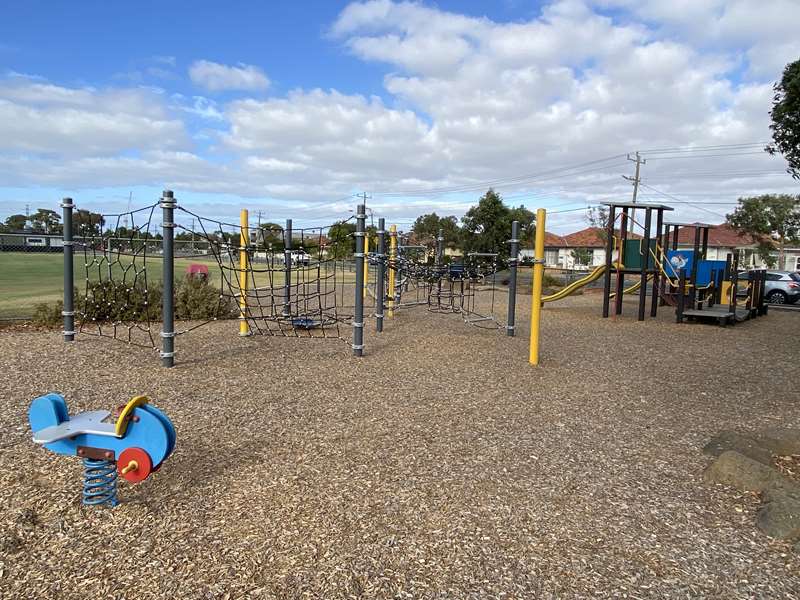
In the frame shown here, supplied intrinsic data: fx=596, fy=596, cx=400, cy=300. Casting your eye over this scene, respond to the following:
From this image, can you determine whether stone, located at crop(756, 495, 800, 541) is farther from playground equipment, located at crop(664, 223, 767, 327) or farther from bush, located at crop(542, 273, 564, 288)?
bush, located at crop(542, 273, 564, 288)

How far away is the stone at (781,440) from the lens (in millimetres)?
4371

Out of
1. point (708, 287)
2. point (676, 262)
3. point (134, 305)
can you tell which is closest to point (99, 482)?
point (134, 305)

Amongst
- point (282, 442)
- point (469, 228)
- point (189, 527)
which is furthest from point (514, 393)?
point (469, 228)

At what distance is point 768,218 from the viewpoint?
42969 mm

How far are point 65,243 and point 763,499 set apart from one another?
783cm

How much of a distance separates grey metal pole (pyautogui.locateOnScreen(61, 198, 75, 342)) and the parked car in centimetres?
2364

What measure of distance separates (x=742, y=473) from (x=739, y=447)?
71 centimetres

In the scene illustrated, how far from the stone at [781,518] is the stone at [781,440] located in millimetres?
1256

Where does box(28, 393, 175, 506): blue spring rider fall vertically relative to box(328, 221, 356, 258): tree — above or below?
below

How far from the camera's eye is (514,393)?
603 cm

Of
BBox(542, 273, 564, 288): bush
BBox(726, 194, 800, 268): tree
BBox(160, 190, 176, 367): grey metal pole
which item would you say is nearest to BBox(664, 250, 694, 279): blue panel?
BBox(542, 273, 564, 288): bush

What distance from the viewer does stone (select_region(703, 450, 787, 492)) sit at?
3.64 metres

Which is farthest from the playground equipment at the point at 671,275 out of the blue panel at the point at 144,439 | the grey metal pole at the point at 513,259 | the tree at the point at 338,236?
the blue panel at the point at 144,439

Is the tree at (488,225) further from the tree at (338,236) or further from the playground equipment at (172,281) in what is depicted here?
the playground equipment at (172,281)
